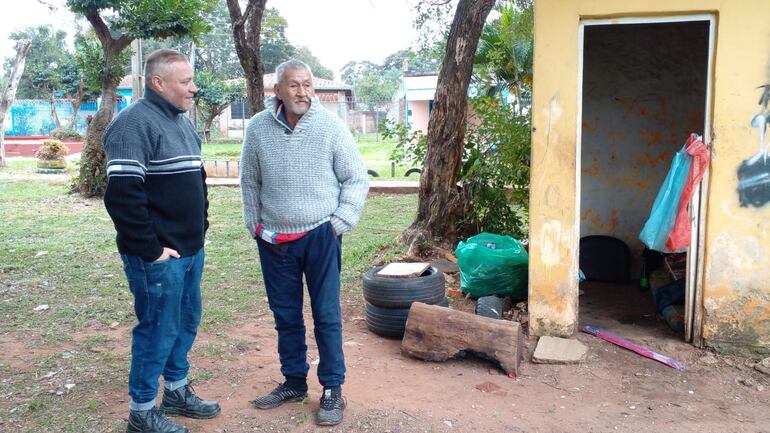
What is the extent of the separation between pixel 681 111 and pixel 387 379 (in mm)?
4872

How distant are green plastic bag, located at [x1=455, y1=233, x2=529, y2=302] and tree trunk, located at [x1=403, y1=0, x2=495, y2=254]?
1765mm

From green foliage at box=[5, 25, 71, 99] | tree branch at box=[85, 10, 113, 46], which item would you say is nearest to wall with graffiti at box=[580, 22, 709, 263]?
tree branch at box=[85, 10, 113, 46]

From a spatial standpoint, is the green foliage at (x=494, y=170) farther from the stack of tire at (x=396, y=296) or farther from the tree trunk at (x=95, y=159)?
the tree trunk at (x=95, y=159)

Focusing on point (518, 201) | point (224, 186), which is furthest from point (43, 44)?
point (518, 201)

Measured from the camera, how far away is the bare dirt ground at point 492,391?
13.3 ft

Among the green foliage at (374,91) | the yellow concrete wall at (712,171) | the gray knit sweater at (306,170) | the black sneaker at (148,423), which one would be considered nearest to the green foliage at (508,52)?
the yellow concrete wall at (712,171)

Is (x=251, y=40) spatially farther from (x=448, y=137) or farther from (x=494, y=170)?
(x=494, y=170)

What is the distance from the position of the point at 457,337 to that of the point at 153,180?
2.46 m

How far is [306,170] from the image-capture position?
3.73 meters

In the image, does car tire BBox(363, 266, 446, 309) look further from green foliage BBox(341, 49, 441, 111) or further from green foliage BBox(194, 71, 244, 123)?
green foliage BBox(341, 49, 441, 111)

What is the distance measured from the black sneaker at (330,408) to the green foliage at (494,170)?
4.49m

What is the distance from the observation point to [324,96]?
4366 cm

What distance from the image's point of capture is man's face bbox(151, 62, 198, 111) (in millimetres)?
3500

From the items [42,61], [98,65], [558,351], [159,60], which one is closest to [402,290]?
[558,351]
